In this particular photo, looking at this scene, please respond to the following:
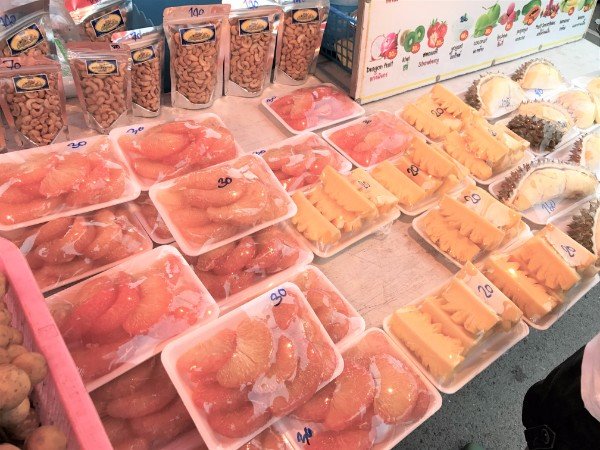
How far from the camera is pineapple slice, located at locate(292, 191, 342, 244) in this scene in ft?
4.83

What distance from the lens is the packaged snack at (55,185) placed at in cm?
129

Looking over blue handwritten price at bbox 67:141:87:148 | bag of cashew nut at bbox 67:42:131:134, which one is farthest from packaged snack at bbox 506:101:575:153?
blue handwritten price at bbox 67:141:87:148

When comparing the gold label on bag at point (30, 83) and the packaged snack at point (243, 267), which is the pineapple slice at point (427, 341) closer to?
the packaged snack at point (243, 267)

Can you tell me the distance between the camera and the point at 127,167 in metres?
1.49

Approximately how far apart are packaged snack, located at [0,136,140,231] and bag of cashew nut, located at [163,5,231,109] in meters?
0.49

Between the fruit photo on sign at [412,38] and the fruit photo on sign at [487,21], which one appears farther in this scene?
the fruit photo on sign at [487,21]

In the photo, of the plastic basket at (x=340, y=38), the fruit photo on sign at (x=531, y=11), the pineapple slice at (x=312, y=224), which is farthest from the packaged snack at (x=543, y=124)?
the pineapple slice at (x=312, y=224)

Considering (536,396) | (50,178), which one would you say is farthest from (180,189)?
(536,396)

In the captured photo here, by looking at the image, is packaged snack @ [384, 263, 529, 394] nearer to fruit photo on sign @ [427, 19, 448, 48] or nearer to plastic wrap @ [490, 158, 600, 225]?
plastic wrap @ [490, 158, 600, 225]

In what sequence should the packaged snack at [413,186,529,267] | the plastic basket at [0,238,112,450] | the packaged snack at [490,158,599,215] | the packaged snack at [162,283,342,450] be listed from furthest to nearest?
the packaged snack at [490,158,599,215] → the packaged snack at [413,186,529,267] → the packaged snack at [162,283,342,450] → the plastic basket at [0,238,112,450]

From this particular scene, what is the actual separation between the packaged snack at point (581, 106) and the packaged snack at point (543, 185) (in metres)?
0.42

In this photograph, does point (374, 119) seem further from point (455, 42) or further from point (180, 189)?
point (180, 189)

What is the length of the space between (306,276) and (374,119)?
2.79 ft

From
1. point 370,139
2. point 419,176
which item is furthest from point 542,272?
point 370,139
